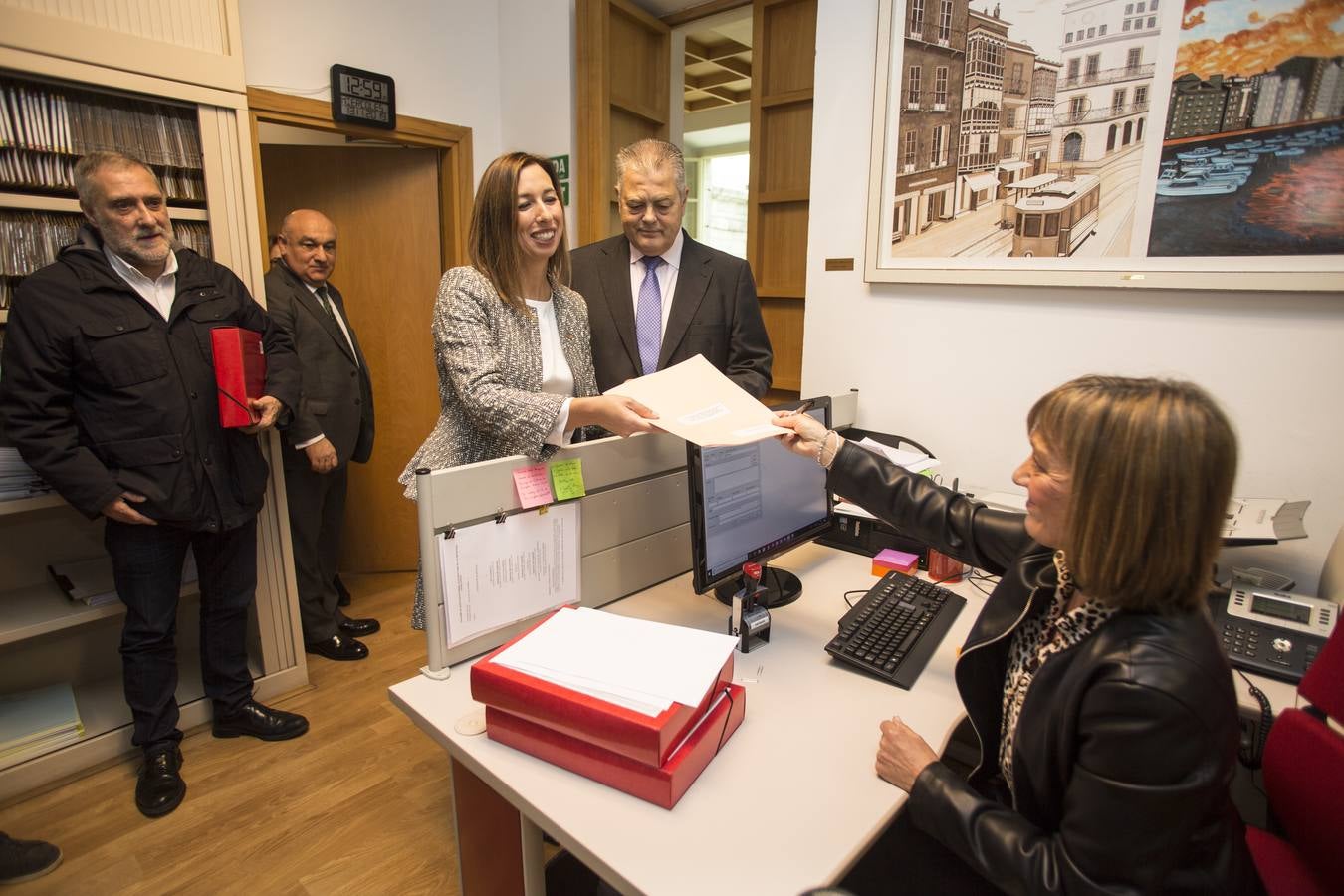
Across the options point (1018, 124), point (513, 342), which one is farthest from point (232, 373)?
point (1018, 124)

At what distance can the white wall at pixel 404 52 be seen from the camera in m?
2.69

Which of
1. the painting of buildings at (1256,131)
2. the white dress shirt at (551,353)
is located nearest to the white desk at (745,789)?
the white dress shirt at (551,353)

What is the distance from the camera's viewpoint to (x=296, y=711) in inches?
93.7

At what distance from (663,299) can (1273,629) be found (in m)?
1.55

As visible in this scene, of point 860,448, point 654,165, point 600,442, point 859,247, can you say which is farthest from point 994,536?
point 859,247

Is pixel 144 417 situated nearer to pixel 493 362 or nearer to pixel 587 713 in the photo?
pixel 493 362

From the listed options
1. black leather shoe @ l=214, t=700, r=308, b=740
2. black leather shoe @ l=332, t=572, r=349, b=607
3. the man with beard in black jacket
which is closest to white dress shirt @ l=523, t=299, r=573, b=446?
the man with beard in black jacket

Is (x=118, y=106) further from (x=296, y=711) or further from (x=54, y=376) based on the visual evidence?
(x=296, y=711)

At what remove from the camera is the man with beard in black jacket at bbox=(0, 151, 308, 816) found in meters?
1.75

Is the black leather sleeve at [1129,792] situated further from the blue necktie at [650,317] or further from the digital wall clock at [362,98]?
the digital wall clock at [362,98]

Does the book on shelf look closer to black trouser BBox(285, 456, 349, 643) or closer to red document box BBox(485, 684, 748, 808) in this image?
black trouser BBox(285, 456, 349, 643)

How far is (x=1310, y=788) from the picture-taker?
1007mm

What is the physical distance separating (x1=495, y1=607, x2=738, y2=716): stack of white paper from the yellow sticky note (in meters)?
0.24

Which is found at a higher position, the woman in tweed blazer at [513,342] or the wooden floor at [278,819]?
the woman in tweed blazer at [513,342]
